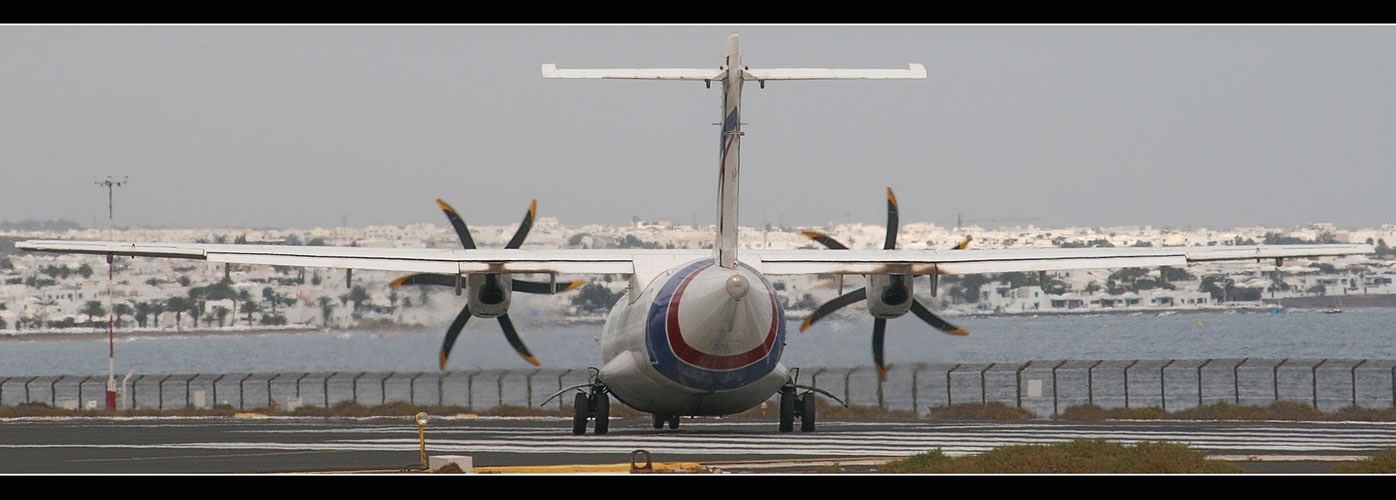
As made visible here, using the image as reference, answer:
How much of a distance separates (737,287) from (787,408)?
624 centimetres

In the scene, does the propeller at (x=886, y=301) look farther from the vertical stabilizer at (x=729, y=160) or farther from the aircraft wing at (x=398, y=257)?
the vertical stabilizer at (x=729, y=160)

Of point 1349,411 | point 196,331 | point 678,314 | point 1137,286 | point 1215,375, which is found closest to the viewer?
point 678,314

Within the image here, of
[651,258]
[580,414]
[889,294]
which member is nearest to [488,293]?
[580,414]

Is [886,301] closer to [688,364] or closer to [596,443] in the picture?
[688,364]

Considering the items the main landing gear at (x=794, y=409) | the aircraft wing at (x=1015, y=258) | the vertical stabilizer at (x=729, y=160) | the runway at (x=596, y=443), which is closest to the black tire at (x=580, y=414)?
the runway at (x=596, y=443)

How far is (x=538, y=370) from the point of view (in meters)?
39.8

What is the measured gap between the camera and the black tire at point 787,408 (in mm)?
28562

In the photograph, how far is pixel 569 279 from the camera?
186 ft

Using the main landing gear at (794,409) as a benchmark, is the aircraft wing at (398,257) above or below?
above

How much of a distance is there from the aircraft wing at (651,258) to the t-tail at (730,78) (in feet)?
12.0

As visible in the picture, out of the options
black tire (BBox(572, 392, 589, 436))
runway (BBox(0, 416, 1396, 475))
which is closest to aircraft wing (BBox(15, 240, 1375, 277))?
black tire (BBox(572, 392, 589, 436))

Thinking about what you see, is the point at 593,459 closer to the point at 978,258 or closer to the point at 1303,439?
the point at 978,258

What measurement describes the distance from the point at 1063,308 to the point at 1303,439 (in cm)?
8541
